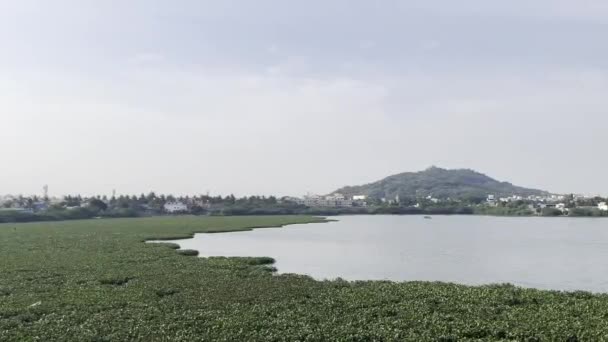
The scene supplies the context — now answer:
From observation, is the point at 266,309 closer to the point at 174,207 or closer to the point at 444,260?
the point at 444,260

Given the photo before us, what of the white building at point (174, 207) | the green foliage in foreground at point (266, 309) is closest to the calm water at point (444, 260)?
the green foliage in foreground at point (266, 309)

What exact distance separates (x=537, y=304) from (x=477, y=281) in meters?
10.3

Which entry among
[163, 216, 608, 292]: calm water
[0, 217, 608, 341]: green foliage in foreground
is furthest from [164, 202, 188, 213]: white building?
[0, 217, 608, 341]: green foliage in foreground

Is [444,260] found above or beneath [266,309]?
beneath

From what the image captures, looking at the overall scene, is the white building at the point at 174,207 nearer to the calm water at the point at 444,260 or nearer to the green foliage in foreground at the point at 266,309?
the calm water at the point at 444,260

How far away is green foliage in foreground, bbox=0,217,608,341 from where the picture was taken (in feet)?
58.8

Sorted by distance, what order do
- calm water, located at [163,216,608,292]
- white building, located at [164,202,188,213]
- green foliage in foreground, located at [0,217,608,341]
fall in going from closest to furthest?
1. green foliage in foreground, located at [0,217,608,341]
2. calm water, located at [163,216,608,292]
3. white building, located at [164,202,188,213]

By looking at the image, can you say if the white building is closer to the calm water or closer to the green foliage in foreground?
the calm water

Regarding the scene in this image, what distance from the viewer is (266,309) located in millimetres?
21562

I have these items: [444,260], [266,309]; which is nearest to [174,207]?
[444,260]

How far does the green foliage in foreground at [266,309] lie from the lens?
58.8ft

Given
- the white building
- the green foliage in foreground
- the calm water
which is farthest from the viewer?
the white building

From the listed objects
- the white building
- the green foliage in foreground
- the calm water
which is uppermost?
the white building

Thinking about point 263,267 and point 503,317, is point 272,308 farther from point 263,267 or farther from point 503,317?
point 263,267
